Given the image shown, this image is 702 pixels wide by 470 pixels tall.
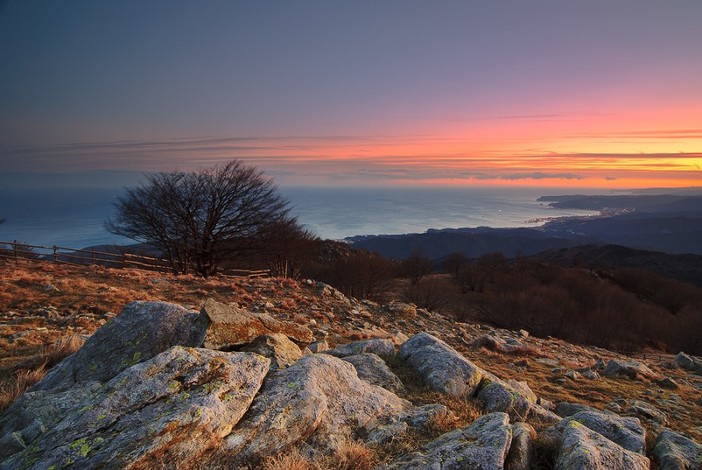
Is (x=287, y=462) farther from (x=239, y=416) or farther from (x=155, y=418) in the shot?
(x=155, y=418)

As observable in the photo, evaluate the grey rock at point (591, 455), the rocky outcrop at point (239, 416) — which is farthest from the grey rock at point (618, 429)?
the grey rock at point (591, 455)

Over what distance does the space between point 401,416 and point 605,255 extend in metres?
121

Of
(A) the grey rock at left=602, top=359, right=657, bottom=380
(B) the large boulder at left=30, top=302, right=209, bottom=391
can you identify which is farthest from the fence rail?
(A) the grey rock at left=602, top=359, right=657, bottom=380

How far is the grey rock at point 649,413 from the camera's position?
772 centimetres

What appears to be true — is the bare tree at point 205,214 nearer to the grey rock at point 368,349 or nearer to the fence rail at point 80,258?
the fence rail at point 80,258

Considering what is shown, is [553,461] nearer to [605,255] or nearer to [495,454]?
[495,454]

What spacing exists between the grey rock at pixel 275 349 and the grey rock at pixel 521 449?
302 cm

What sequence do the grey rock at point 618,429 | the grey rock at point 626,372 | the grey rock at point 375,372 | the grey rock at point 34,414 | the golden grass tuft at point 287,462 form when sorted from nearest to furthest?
the golden grass tuft at point 287,462 < the grey rock at point 34,414 < the grey rock at point 618,429 < the grey rock at point 375,372 < the grey rock at point 626,372

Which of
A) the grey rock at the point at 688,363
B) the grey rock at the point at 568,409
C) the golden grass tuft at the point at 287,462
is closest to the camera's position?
the golden grass tuft at the point at 287,462

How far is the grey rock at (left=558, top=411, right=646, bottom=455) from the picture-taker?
16.4ft

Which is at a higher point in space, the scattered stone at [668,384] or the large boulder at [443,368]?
the large boulder at [443,368]

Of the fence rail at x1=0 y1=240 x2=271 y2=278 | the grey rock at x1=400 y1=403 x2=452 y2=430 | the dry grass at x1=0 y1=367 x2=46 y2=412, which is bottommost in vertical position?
the fence rail at x1=0 y1=240 x2=271 y2=278

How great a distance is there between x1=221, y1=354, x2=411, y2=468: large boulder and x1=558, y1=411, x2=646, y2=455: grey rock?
2.62m

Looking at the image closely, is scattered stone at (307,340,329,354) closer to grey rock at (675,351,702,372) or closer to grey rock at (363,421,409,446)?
grey rock at (363,421,409,446)
